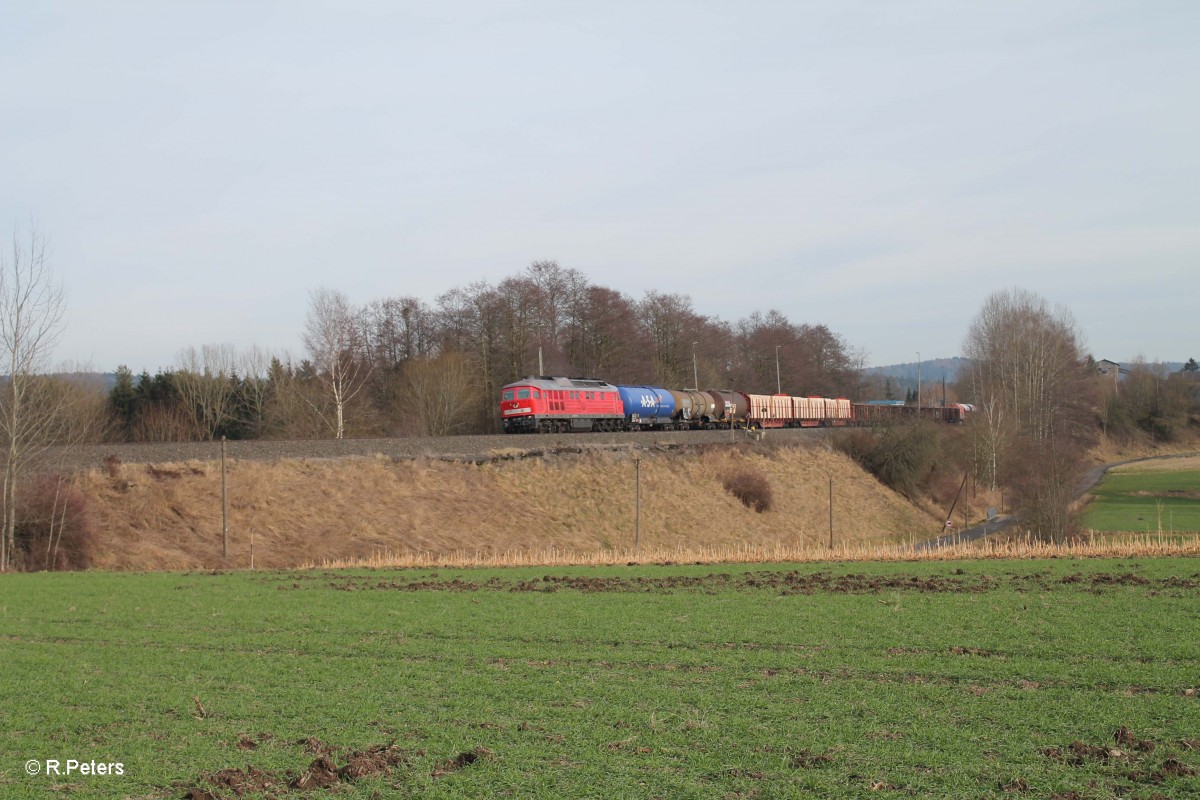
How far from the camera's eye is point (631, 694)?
9.96m

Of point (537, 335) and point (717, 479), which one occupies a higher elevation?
point (537, 335)

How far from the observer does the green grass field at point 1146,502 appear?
153 feet

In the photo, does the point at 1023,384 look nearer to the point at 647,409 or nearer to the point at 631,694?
the point at 647,409

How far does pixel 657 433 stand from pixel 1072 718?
50.1 m

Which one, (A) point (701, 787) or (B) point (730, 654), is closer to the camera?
(A) point (701, 787)

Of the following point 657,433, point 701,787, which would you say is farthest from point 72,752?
point 657,433

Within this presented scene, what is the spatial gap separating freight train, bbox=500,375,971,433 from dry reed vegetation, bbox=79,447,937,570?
730 cm

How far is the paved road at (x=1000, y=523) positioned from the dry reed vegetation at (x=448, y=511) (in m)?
3.09

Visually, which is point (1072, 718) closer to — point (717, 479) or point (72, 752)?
point (72, 752)

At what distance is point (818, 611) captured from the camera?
15.1 metres

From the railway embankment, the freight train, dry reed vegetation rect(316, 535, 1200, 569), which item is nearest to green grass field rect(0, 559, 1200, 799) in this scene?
dry reed vegetation rect(316, 535, 1200, 569)

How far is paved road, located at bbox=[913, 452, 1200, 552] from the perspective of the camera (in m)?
45.9

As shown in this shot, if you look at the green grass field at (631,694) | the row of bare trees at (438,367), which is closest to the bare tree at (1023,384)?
the row of bare trees at (438,367)

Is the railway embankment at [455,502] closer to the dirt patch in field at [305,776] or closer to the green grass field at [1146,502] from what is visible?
the green grass field at [1146,502]
